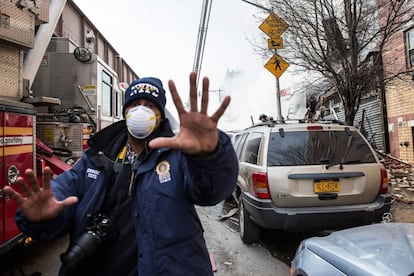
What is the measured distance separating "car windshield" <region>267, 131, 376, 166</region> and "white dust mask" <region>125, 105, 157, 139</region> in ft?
8.70

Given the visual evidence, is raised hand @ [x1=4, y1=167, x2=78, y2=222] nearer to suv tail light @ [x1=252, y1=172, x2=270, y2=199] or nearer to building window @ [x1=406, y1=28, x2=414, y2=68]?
suv tail light @ [x1=252, y1=172, x2=270, y2=199]

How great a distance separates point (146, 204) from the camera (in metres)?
1.54

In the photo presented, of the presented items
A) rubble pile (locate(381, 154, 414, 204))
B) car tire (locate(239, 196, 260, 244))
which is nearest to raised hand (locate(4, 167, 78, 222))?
car tire (locate(239, 196, 260, 244))

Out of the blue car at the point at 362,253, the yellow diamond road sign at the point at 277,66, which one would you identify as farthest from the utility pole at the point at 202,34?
the blue car at the point at 362,253

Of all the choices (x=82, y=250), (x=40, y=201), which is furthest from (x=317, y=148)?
(x=40, y=201)

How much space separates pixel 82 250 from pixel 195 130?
2.65ft

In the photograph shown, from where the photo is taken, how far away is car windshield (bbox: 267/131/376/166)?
165 inches

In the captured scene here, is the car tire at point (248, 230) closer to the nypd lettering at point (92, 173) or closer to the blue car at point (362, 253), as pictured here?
the blue car at point (362, 253)

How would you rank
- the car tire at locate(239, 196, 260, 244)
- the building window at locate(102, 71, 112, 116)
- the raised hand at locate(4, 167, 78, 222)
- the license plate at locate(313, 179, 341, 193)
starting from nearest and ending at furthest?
the raised hand at locate(4, 167, 78, 222)
the license plate at locate(313, 179, 341, 193)
the car tire at locate(239, 196, 260, 244)
the building window at locate(102, 71, 112, 116)

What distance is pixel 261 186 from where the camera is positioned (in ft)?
13.6

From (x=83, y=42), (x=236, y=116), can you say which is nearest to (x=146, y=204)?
(x=83, y=42)

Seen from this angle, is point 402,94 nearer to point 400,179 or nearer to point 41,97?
Result: point 400,179

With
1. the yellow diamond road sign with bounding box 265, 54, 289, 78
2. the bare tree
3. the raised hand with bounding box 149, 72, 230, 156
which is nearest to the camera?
the raised hand with bounding box 149, 72, 230, 156

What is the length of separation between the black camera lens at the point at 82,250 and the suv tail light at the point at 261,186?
9.18ft
